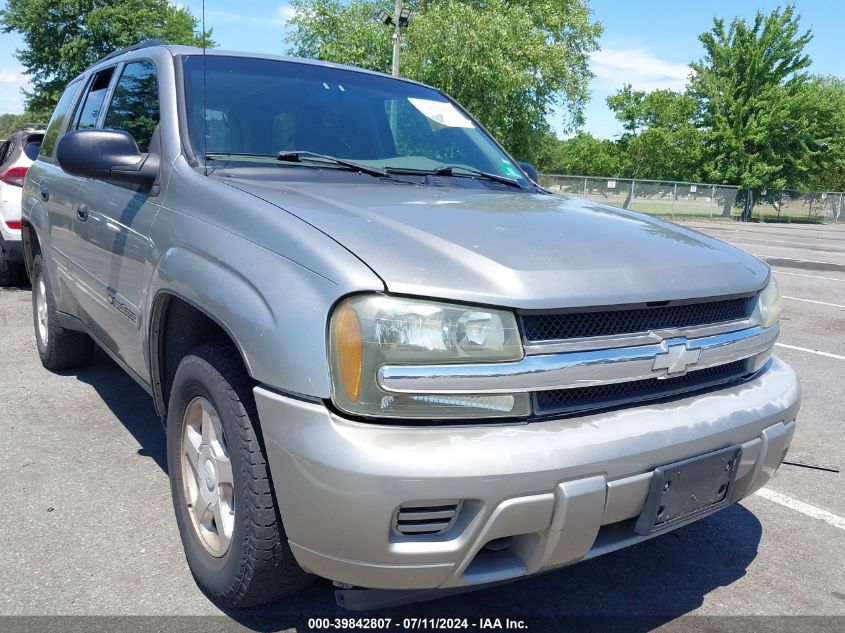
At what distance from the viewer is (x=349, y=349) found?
1847 mm

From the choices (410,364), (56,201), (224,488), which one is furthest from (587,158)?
(410,364)

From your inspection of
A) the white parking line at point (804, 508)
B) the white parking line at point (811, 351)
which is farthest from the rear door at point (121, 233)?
the white parking line at point (811, 351)

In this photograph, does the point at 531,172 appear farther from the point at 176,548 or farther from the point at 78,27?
the point at 78,27

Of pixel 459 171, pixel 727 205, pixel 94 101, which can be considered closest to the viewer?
pixel 459 171

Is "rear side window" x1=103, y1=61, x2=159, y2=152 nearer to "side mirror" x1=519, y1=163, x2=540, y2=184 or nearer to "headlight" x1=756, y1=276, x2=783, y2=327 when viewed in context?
"side mirror" x1=519, y1=163, x2=540, y2=184

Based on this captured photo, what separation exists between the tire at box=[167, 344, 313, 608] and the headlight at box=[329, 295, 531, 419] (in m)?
0.40

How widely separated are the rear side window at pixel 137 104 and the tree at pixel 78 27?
24710 millimetres

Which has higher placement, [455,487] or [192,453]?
[455,487]

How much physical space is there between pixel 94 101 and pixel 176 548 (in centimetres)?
261

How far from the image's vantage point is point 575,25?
29.3 meters

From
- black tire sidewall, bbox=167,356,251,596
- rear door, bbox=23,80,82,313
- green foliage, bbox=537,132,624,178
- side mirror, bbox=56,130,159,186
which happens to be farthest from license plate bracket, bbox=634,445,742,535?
green foliage, bbox=537,132,624,178

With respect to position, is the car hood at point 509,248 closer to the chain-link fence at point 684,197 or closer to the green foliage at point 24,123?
the green foliage at point 24,123

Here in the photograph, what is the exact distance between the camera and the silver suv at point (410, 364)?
6.02 feet

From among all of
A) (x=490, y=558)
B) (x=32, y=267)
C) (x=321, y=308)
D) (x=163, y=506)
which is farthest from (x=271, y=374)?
(x=32, y=267)
